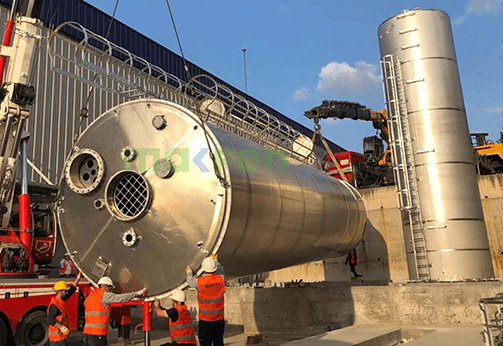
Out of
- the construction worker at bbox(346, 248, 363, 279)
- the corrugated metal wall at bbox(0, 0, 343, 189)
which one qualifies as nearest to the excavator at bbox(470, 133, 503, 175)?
the construction worker at bbox(346, 248, 363, 279)

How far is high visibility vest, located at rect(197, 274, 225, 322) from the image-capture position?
4.97 m

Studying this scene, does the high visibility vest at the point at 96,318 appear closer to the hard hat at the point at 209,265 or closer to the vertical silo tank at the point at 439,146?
the hard hat at the point at 209,265

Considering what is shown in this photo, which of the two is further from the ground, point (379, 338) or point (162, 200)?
point (162, 200)

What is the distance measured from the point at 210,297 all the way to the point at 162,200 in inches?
48.2

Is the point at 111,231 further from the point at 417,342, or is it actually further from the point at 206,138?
the point at 417,342

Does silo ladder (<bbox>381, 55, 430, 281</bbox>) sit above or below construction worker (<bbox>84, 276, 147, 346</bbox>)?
above

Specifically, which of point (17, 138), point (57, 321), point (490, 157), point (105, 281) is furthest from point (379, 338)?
point (490, 157)

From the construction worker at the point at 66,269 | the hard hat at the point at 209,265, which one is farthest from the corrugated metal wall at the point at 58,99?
the hard hat at the point at 209,265

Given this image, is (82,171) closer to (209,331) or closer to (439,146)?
(209,331)

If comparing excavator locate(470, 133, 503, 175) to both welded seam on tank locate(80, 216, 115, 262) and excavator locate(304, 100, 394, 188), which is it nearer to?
excavator locate(304, 100, 394, 188)

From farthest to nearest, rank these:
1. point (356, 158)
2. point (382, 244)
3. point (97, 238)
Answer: point (356, 158) → point (382, 244) → point (97, 238)

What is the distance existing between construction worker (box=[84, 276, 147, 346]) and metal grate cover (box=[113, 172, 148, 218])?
84cm

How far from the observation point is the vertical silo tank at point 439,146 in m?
9.44

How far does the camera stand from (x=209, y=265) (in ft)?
16.3
